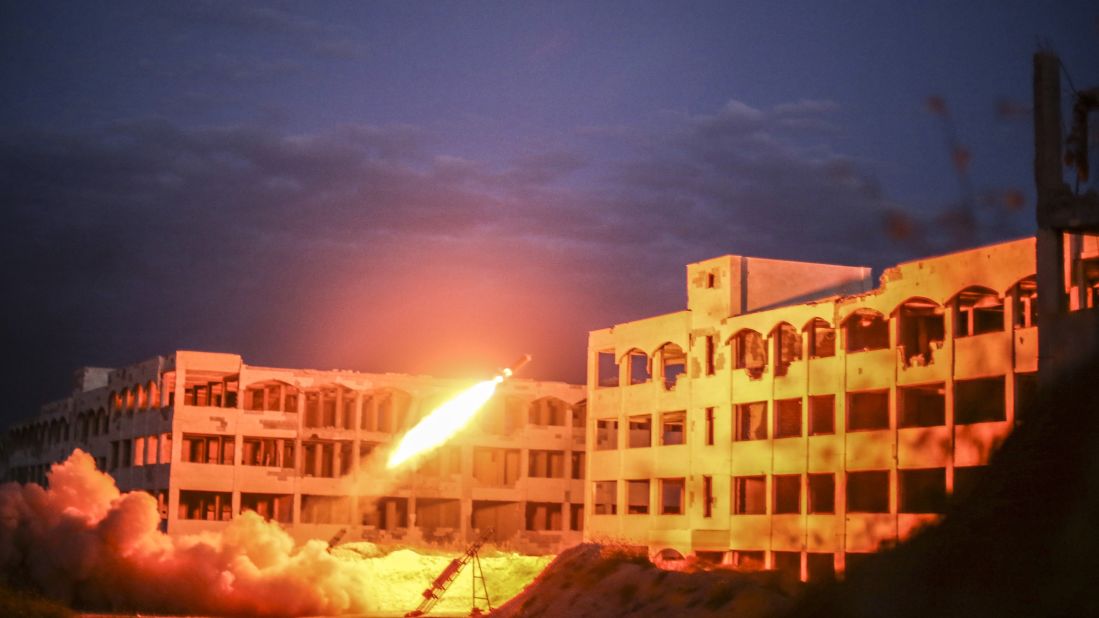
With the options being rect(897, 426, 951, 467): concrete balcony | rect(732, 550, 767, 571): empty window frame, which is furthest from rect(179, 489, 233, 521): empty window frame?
rect(897, 426, 951, 467): concrete balcony

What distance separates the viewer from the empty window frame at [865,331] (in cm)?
5703

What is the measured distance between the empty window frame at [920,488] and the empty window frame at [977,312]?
5.13 metres

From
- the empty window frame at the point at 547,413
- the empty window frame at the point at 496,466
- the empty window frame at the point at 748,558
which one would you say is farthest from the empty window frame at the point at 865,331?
the empty window frame at the point at 496,466

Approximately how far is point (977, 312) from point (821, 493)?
9072mm

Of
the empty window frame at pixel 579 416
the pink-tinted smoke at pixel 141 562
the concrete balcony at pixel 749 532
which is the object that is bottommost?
the pink-tinted smoke at pixel 141 562

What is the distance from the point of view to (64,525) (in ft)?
192

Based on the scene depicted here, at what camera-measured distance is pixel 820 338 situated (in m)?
60.9

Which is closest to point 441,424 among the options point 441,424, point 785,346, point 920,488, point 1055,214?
point 441,424

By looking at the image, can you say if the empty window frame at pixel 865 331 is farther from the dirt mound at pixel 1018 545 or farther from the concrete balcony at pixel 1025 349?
the dirt mound at pixel 1018 545

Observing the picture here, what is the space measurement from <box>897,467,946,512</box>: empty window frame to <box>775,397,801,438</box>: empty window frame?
263 inches

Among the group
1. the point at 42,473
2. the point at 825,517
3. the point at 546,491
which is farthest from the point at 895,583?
the point at 42,473

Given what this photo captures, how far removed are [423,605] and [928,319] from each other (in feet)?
77.7

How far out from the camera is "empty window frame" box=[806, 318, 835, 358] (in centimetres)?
5922

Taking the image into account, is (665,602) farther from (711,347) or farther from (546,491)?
(546,491)
